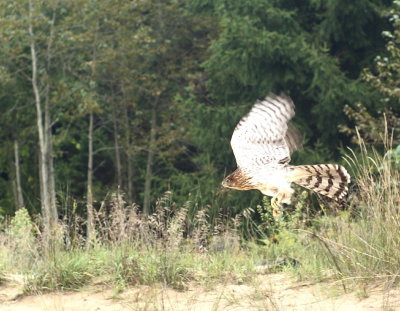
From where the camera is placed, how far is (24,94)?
990 inches

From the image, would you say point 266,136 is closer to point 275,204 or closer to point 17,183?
point 275,204

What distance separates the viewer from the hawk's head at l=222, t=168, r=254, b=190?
5.75 meters

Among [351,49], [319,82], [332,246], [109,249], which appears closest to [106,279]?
[109,249]

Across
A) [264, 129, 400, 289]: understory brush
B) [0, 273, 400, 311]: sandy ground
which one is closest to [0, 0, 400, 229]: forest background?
[0, 273, 400, 311]: sandy ground

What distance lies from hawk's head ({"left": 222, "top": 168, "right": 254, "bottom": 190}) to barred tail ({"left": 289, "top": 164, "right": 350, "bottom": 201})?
0.92 ft

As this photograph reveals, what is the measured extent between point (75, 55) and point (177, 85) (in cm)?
320

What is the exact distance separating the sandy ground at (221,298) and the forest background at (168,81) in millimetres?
10381

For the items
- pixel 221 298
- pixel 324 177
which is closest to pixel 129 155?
pixel 221 298

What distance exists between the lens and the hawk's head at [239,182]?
575 centimetres

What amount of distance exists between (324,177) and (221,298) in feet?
4.51

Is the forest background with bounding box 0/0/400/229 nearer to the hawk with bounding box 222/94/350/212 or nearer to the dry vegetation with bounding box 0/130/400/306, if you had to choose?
the dry vegetation with bounding box 0/130/400/306

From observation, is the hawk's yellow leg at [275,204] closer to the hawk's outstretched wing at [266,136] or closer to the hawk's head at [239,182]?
the hawk's head at [239,182]

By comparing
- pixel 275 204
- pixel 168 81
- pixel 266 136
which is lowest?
pixel 168 81

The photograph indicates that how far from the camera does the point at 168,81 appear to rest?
2556cm
